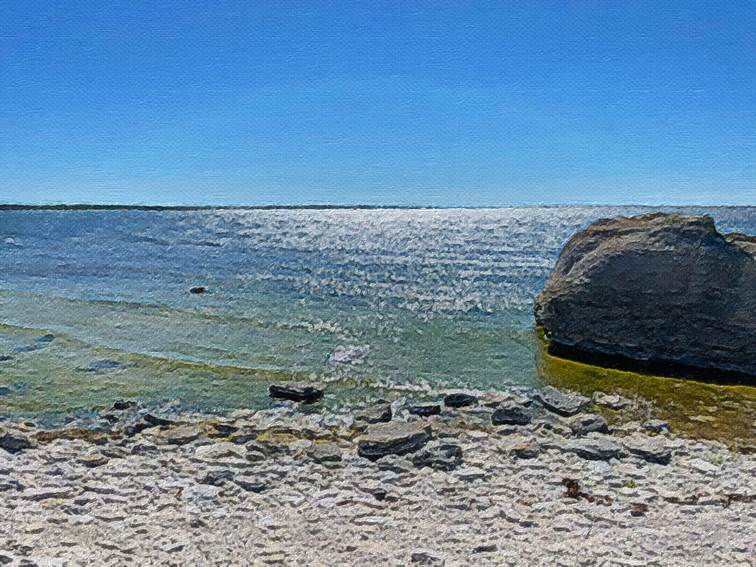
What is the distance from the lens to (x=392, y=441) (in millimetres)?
11859

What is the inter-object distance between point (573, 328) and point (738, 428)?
7090 mm

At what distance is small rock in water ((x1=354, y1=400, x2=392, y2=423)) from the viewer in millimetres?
14205

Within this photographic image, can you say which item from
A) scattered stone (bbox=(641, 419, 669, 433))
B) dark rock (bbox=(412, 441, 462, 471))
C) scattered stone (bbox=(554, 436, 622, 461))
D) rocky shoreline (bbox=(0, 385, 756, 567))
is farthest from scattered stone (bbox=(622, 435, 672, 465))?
dark rock (bbox=(412, 441, 462, 471))

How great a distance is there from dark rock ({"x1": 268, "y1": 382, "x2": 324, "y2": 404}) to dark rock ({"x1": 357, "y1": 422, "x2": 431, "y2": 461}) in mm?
3648

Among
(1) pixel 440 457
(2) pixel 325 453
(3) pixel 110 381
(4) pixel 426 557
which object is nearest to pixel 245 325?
(3) pixel 110 381

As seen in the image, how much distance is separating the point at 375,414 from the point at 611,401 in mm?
5485

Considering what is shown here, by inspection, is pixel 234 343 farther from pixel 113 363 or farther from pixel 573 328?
pixel 573 328

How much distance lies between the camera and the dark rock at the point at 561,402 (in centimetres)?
1467

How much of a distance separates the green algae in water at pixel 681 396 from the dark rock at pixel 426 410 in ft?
13.9

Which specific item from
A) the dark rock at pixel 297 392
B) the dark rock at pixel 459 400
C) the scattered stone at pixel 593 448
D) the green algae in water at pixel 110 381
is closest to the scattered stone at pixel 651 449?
the scattered stone at pixel 593 448

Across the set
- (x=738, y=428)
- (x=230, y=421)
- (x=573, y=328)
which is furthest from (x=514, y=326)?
(x=230, y=421)

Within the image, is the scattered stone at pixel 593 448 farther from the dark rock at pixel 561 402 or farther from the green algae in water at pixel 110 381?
the green algae in water at pixel 110 381

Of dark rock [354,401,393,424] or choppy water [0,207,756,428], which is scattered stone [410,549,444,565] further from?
choppy water [0,207,756,428]

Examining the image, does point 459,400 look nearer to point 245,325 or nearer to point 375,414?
point 375,414
